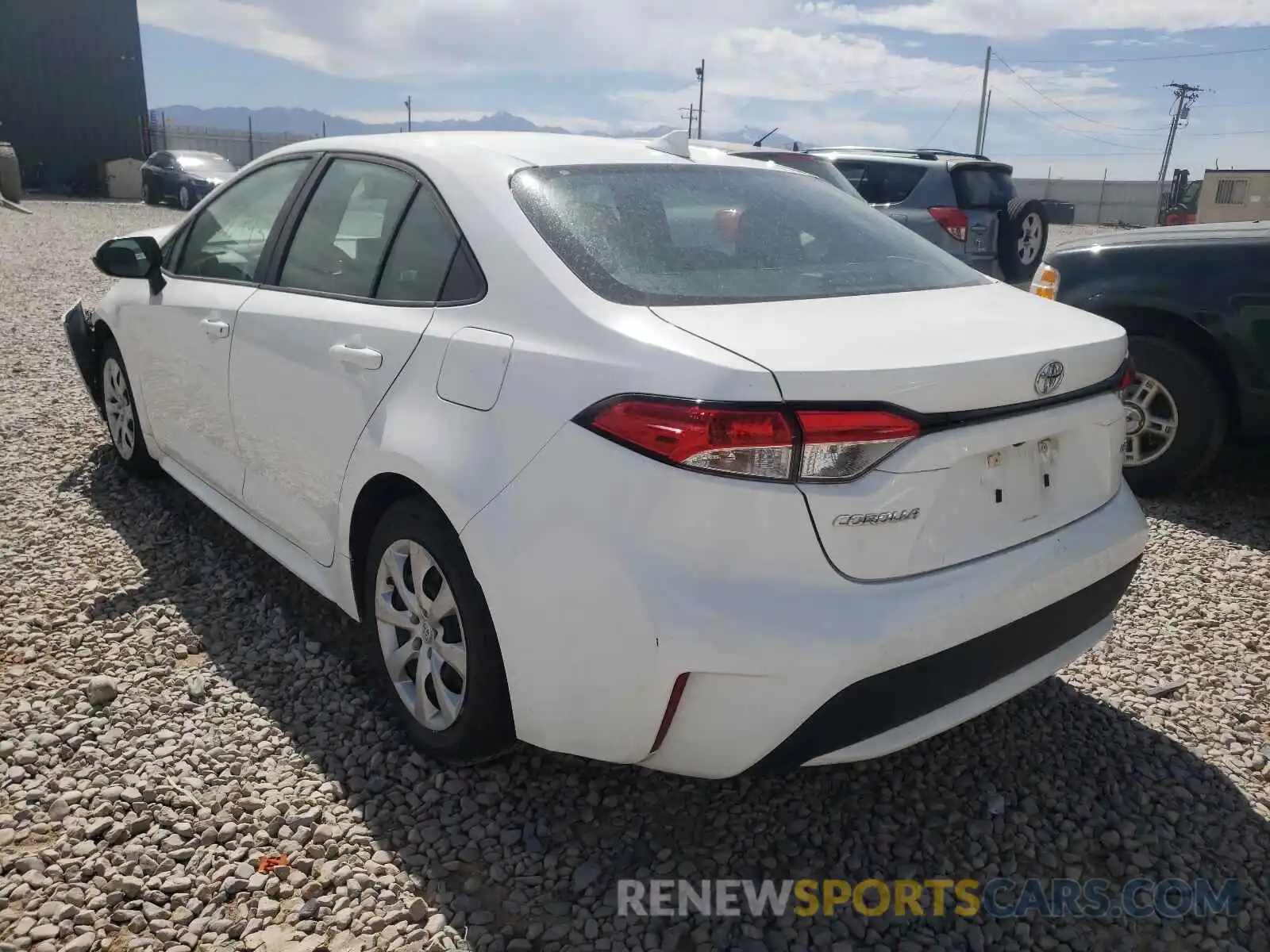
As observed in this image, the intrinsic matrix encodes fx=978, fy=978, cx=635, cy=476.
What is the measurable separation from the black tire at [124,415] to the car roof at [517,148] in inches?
→ 73.2

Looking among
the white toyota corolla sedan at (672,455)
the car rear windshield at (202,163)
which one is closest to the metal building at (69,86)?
the car rear windshield at (202,163)

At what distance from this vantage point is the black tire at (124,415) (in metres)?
4.34

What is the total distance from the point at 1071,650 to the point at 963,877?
0.61 m

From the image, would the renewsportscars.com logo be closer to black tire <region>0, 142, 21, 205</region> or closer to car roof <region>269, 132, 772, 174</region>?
car roof <region>269, 132, 772, 174</region>

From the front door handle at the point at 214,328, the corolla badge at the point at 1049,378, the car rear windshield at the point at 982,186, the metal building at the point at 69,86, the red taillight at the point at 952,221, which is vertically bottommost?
the front door handle at the point at 214,328

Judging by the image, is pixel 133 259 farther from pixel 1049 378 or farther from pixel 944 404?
pixel 1049 378

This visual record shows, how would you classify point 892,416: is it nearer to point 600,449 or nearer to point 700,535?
point 700,535

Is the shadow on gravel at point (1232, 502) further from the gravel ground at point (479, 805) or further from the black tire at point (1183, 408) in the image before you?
the gravel ground at point (479, 805)

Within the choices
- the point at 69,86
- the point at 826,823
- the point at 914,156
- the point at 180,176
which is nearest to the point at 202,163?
the point at 180,176

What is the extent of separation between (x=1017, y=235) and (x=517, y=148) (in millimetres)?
7647

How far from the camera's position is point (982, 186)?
9.02m

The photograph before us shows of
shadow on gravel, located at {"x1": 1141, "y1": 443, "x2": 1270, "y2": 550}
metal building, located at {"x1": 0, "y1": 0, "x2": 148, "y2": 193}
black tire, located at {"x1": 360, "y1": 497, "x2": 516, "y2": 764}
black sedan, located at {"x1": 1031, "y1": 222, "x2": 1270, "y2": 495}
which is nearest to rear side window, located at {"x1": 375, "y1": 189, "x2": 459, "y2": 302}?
black tire, located at {"x1": 360, "y1": 497, "x2": 516, "y2": 764}

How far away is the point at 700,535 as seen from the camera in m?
1.83

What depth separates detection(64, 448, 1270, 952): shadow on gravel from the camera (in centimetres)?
212
